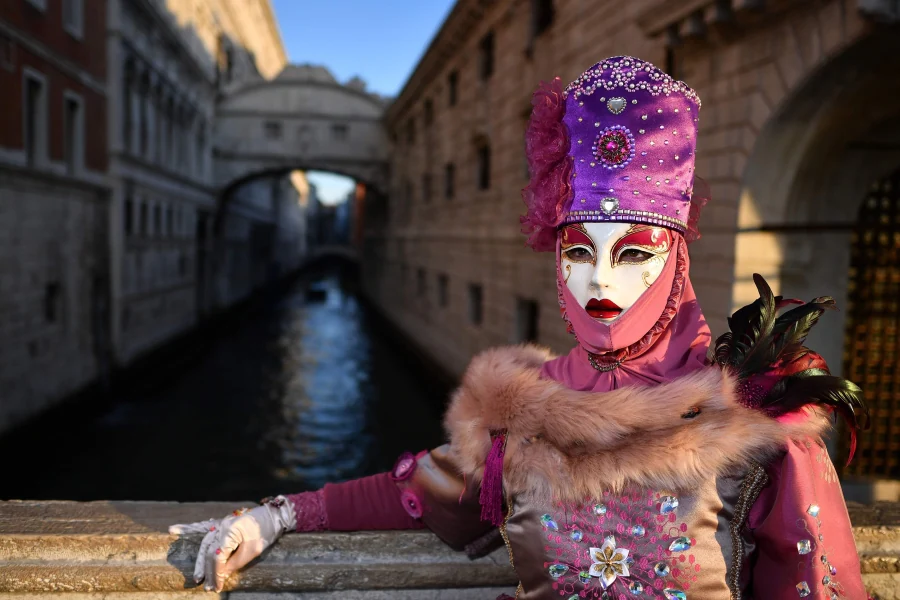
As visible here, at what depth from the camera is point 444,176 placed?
52.8ft

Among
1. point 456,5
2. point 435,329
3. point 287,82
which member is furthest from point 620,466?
point 287,82

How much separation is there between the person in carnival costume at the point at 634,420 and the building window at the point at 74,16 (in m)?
12.5

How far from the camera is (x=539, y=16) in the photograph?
409 inches

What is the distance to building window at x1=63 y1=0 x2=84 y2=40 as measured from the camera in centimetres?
1159

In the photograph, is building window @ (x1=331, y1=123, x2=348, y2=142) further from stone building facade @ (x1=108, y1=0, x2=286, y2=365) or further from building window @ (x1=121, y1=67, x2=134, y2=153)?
building window @ (x1=121, y1=67, x2=134, y2=153)

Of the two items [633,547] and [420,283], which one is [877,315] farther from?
[420,283]

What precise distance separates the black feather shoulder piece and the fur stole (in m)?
0.05

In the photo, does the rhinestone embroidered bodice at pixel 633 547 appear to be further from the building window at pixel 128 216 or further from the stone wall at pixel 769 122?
the building window at pixel 128 216

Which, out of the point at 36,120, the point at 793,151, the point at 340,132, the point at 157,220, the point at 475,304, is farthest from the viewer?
the point at 340,132

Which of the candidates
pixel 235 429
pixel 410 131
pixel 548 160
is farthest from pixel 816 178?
pixel 410 131

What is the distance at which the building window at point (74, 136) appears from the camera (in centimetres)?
1195

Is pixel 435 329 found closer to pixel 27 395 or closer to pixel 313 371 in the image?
pixel 313 371

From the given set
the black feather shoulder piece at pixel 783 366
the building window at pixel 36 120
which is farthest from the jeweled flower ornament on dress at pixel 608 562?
the building window at pixel 36 120

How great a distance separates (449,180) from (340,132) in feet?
30.8
